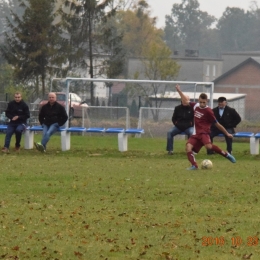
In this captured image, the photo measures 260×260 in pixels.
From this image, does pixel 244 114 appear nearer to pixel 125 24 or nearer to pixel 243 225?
A: pixel 243 225

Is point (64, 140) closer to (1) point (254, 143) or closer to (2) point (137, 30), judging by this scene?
(1) point (254, 143)

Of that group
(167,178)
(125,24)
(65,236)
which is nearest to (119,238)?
(65,236)

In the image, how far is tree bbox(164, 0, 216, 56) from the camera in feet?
531

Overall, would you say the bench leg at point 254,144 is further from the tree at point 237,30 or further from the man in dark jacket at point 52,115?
the tree at point 237,30

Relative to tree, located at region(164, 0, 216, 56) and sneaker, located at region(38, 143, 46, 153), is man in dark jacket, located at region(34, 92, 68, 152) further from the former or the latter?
tree, located at region(164, 0, 216, 56)

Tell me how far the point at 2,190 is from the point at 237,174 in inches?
205

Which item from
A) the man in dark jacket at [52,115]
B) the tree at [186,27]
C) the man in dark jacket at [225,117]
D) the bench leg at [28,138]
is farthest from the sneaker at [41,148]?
the tree at [186,27]

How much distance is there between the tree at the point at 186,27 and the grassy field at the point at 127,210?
5606 inches

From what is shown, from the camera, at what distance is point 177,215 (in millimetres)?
11039

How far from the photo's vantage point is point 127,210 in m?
11.5
